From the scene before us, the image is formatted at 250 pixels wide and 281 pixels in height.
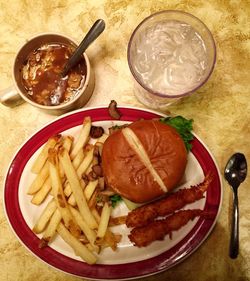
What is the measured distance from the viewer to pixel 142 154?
1.61 m

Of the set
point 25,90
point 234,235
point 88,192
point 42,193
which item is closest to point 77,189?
point 88,192

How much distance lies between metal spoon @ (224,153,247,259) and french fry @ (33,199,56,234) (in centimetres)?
77

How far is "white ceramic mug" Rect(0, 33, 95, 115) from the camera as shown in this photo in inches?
65.4

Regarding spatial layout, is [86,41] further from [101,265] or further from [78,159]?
[101,265]

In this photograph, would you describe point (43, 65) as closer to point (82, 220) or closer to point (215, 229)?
point (82, 220)

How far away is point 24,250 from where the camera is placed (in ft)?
5.99

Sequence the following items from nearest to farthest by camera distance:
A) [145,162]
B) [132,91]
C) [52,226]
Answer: [145,162] < [52,226] < [132,91]

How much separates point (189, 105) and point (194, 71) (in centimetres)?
23

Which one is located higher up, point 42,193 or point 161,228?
point 42,193

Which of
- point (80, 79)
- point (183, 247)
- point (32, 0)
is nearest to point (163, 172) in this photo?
point (183, 247)

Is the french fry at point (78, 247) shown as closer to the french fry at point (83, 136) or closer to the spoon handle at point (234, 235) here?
the french fry at point (83, 136)

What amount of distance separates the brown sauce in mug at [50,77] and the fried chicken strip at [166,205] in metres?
0.58

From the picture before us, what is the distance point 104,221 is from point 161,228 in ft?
0.82

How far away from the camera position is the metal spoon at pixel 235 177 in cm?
176
